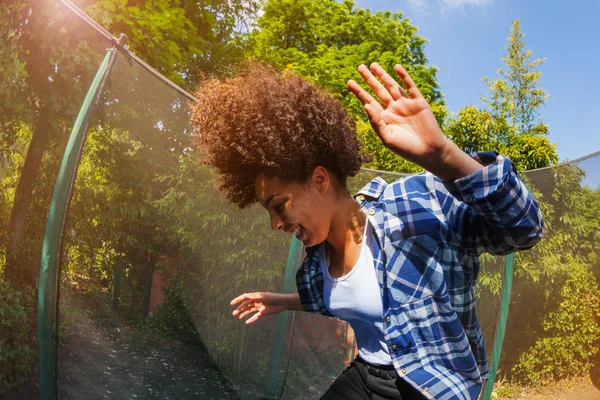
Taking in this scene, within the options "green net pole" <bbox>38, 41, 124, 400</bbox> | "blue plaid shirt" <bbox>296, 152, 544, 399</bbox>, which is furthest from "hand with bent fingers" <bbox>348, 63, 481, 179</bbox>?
"green net pole" <bbox>38, 41, 124, 400</bbox>

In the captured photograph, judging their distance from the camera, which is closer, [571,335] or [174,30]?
[571,335]

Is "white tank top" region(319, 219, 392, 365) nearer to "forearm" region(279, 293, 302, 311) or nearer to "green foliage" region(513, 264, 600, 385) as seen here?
"forearm" region(279, 293, 302, 311)

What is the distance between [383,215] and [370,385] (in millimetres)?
465

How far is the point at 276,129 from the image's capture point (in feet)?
4.60

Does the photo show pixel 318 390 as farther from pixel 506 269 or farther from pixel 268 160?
pixel 268 160

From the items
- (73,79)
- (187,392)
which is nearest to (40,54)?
(73,79)

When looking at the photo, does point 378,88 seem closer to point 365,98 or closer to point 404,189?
point 365,98

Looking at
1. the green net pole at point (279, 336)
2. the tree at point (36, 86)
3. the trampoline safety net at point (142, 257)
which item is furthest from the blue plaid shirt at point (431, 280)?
the green net pole at point (279, 336)

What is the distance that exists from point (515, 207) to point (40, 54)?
50.8 inches

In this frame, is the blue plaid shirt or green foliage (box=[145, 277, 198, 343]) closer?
the blue plaid shirt

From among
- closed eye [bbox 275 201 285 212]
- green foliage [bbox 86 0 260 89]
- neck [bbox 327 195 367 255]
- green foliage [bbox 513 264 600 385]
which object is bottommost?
green foliage [bbox 513 264 600 385]

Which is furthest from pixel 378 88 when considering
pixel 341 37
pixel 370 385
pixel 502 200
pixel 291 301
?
pixel 341 37

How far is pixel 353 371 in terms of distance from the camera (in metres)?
1.48

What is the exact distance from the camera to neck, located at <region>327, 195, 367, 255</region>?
1.38 m
